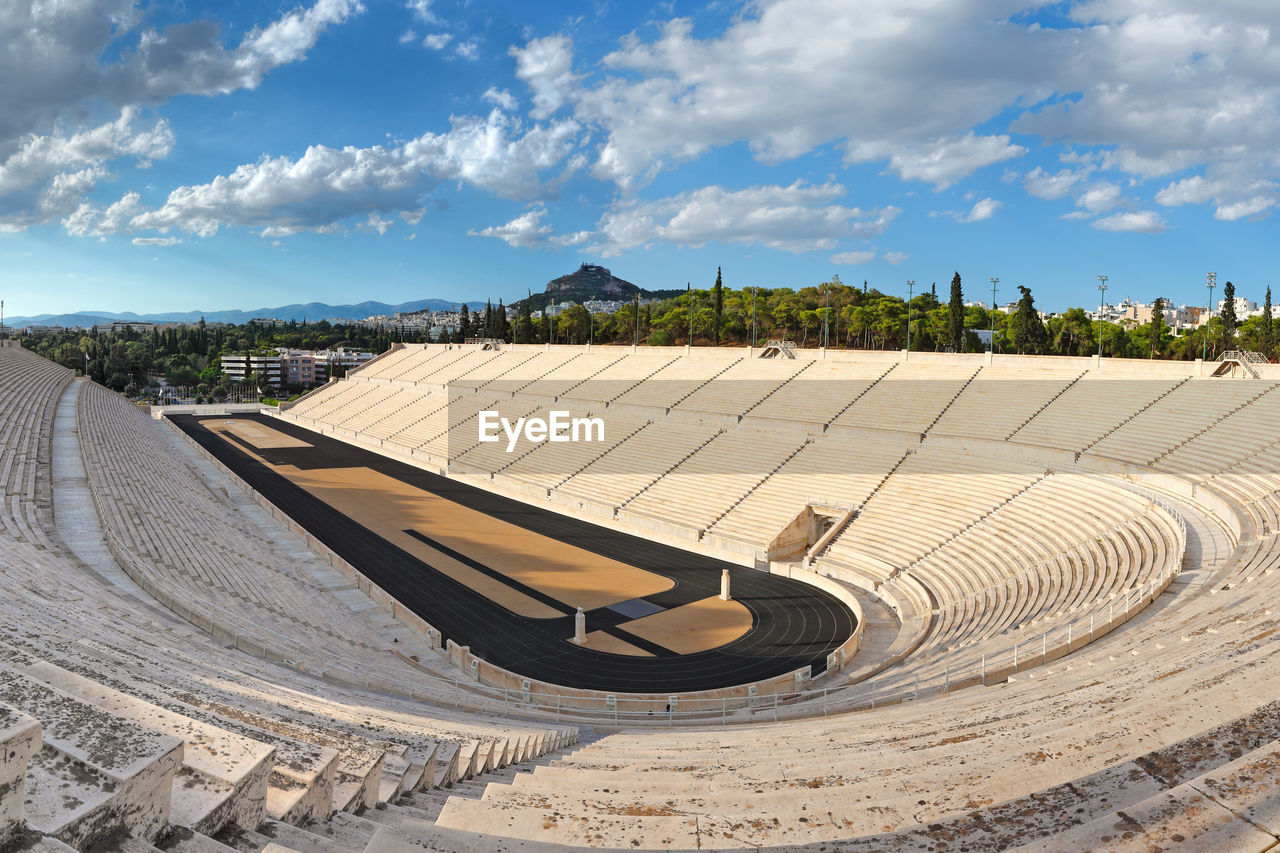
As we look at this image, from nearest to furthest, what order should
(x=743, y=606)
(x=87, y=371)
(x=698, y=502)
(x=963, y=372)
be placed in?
(x=743, y=606) < (x=698, y=502) < (x=963, y=372) < (x=87, y=371)

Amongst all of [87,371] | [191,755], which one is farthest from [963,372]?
[87,371]

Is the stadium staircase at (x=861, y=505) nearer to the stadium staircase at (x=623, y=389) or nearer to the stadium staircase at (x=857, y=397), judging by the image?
the stadium staircase at (x=857, y=397)

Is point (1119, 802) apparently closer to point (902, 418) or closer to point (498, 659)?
point (498, 659)

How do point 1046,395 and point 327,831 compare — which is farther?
point 1046,395

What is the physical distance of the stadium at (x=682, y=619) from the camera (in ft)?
10.7

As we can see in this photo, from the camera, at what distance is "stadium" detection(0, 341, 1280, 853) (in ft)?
10.7

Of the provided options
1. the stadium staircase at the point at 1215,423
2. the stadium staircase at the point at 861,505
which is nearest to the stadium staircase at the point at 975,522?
the stadium staircase at the point at 861,505

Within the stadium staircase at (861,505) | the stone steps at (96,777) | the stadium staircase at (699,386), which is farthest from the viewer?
the stadium staircase at (699,386)


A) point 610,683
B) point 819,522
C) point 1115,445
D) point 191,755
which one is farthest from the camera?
point 819,522

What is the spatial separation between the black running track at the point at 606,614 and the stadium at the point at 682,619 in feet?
0.46

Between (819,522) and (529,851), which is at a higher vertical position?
(529,851)

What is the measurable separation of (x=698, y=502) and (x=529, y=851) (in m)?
24.2

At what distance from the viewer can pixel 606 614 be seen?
61.6 feet

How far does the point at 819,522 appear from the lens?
2459cm
